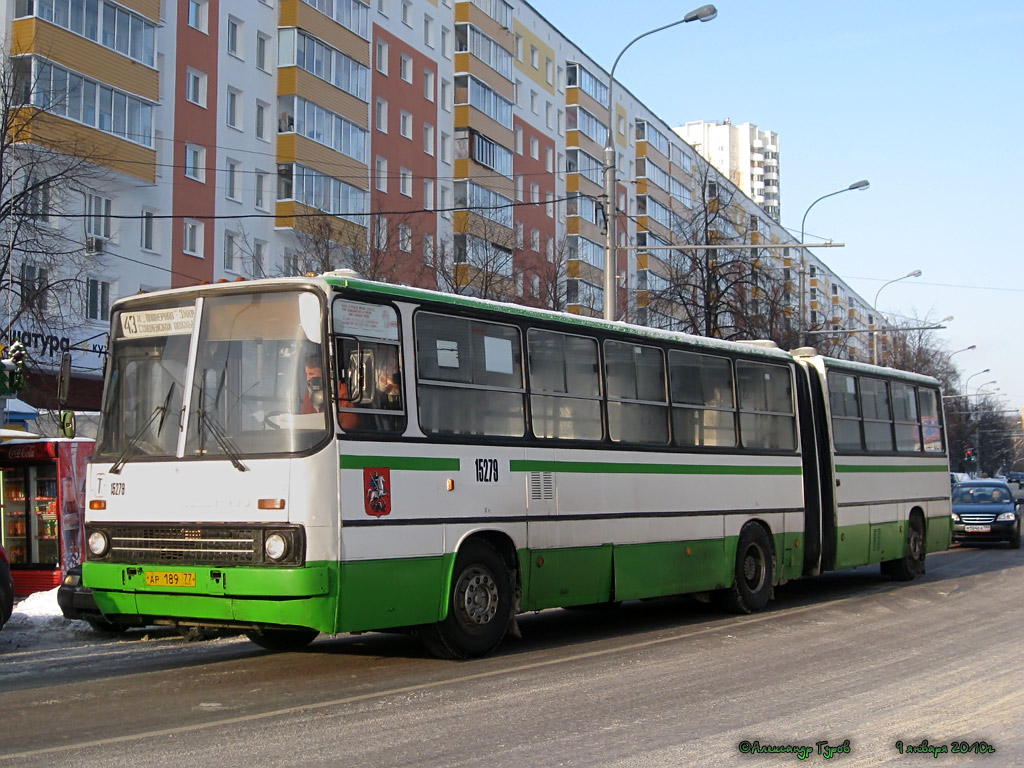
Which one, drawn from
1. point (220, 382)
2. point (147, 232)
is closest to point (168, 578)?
point (220, 382)

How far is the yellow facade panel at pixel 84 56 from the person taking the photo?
106ft

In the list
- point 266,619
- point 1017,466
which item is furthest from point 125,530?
point 1017,466

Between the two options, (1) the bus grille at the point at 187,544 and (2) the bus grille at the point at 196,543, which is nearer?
(2) the bus grille at the point at 196,543

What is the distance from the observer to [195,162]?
131ft

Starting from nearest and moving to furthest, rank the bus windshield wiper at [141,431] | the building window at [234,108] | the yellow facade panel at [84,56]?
the bus windshield wiper at [141,431], the yellow facade panel at [84,56], the building window at [234,108]

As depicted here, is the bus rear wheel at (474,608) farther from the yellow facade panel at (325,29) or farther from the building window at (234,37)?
the yellow facade panel at (325,29)

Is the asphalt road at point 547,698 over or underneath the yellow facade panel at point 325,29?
underneath

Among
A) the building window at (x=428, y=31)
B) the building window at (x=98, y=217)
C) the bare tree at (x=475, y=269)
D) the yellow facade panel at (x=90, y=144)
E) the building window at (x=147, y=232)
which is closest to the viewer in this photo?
the yellow facade panel at (x=90, y=144)

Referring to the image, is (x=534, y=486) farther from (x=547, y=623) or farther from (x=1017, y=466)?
(x=1017, y=466)

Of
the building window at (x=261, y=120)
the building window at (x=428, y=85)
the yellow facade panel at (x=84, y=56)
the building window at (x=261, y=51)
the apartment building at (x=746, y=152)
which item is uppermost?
the apartment building at (x=746, y=152)

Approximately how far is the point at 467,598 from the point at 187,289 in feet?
11.1

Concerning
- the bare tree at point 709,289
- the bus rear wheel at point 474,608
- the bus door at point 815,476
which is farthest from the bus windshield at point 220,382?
the bare tree at point 709,289

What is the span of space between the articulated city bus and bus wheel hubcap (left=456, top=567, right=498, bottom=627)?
0.09 ft

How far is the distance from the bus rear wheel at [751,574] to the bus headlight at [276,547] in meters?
6.90
